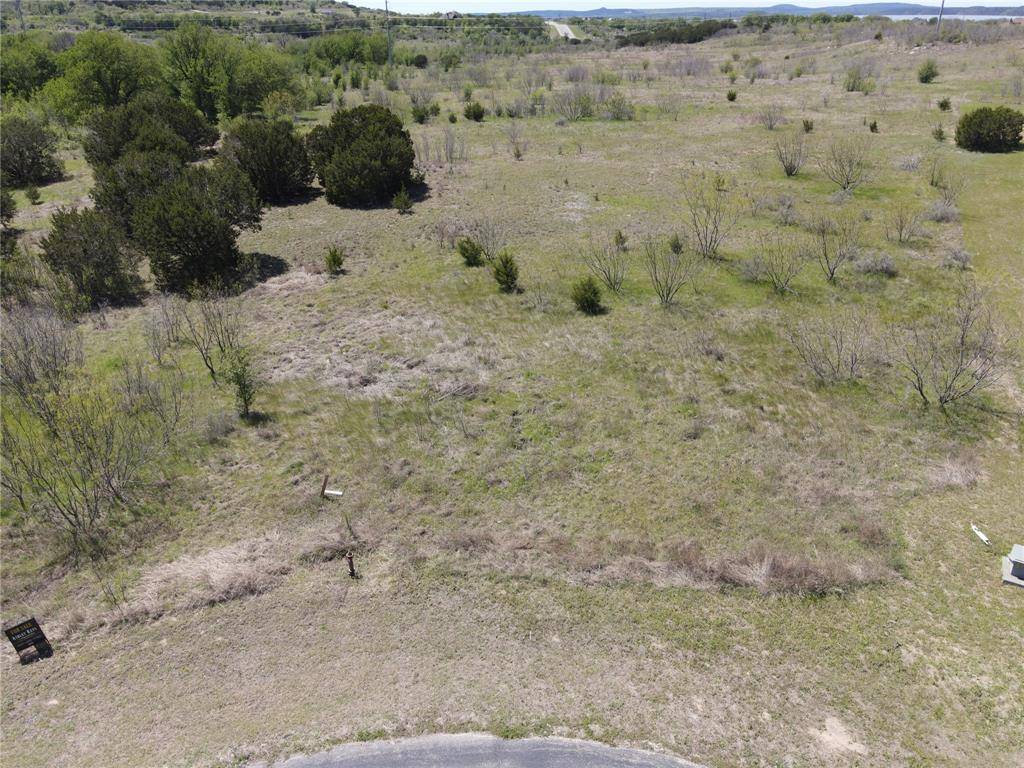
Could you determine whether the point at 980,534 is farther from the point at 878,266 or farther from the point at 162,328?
the point at 162,328

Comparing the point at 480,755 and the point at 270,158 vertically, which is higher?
the point at 270,158

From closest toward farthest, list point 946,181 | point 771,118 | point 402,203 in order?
1. point 402,203
2. point 946,181
3. point 771,118

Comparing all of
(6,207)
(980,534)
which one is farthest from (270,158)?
(980,534)

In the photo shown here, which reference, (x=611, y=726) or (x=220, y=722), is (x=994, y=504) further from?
(x=220, y=722)

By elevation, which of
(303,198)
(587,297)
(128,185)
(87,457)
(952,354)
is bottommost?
(952,354)

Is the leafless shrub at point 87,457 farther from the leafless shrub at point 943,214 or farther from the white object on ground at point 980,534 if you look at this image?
the leafless shrub at point 943,214

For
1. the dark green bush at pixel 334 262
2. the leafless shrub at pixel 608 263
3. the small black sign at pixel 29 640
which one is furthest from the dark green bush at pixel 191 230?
the small black sign at pixel 29 640

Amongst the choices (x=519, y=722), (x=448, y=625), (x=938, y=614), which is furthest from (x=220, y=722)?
(x=938, y=614)

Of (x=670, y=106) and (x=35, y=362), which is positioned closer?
(x=35, y=362)
